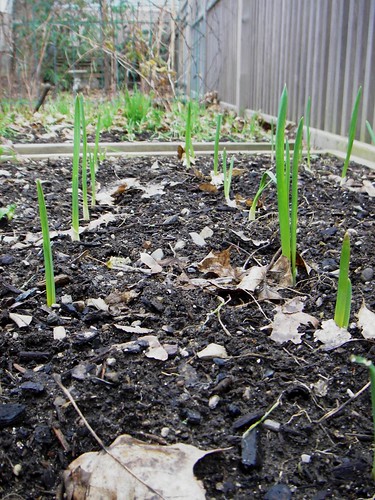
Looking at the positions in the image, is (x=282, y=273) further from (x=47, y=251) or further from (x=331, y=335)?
(x=47, y=251)

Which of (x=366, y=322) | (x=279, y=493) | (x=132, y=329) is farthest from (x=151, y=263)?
(x=279, y=493)

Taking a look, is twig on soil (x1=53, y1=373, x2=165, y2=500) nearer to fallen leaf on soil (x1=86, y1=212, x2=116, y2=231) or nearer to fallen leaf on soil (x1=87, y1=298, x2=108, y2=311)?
fallen leaf on soil (x1=87, y1=298, x2=108, y2=311)

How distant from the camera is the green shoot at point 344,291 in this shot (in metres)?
0.96

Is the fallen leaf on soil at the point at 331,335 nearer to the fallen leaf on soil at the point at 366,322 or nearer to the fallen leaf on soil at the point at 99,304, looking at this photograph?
the fallen leaf on soil at the point at 366,322

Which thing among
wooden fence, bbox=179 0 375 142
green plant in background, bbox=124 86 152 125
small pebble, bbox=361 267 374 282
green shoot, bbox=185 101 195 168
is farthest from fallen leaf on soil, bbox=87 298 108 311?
green plant in background, bbox=124 86 152 125

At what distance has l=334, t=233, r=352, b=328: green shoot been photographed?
0.96 m

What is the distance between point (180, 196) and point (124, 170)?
60 centimetres

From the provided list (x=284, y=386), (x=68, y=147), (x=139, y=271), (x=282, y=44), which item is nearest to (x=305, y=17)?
(x=282, y=44)

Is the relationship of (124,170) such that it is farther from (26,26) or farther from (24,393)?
(26,26)

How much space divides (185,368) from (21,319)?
411 mm

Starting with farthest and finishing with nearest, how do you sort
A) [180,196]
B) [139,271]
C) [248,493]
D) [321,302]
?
[180,196]
[139,271]
[321,302]
[248,493]

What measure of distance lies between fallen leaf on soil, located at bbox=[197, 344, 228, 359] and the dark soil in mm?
12

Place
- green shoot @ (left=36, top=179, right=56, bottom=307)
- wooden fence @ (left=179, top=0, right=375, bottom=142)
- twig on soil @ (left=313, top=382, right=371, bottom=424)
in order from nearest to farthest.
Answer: twig on soil @ (left=313, top=382, right=371, bottom=424)
green shoot @ (left=36, top=179, right=56, bottom=307)
wooden fence @ (left=179, top=0, right=375, bottom=142)

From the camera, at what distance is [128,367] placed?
1.03 metres
